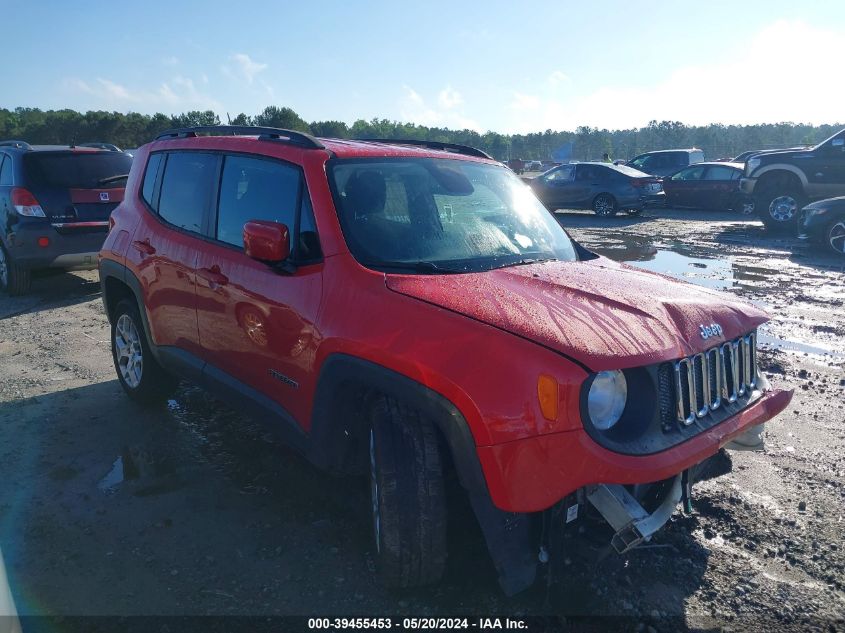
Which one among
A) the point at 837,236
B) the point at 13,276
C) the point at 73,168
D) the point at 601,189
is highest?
the point at 73,168

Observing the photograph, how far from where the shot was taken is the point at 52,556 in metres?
3.24

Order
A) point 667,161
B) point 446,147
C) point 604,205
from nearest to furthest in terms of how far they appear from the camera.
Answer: point 446,147 → point 604,205 → point 667,161

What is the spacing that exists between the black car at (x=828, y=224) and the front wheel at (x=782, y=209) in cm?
349

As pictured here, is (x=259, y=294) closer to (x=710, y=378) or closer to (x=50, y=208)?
(x=710, y=378)

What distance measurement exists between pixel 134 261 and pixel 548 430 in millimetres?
3568

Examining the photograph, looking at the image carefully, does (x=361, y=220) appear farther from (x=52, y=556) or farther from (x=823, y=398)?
(x=823, y=398)

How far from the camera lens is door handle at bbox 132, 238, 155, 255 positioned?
14.8 feet

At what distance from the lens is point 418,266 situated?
3.10 meters

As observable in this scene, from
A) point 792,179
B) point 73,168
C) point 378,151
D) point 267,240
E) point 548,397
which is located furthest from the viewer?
point 792,179

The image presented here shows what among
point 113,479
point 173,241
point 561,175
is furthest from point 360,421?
point 561,175

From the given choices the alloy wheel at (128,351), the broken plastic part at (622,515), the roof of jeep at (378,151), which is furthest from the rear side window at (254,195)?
the broken plastic part at (622,515)

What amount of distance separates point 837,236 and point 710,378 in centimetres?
1095

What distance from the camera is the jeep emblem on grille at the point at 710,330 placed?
110 inches

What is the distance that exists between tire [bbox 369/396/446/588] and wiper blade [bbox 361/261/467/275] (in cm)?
66
